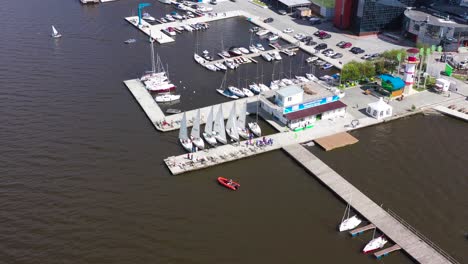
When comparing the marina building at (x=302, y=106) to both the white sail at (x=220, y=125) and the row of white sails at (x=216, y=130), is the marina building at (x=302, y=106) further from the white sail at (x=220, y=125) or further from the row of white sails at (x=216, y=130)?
the white sail at (x=220, y=125)

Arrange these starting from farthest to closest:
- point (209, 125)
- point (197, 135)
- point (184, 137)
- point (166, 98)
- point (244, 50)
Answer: point (244, 50)
point (166, 98)
point (209, 125)
point (197, 135)
point (184, 137)

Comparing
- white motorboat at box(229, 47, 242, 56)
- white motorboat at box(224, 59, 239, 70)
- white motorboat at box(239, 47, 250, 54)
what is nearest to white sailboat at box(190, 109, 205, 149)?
white motorboat at box(224, 59, 239, 70)

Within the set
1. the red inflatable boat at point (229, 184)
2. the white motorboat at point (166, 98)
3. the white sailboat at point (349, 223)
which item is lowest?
the white sailboat at point (349, 223)

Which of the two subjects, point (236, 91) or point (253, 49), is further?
point (253, 49)

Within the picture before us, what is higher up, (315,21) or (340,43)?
(315,21)

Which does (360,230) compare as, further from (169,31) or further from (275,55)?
(169,31)

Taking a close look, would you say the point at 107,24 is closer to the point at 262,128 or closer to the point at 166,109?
the point at 166,109

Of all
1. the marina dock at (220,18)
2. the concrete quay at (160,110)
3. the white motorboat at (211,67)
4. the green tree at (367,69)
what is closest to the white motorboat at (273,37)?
the marina dock at (220,18)

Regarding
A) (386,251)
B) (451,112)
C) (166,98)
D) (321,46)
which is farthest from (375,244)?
(321,46)
